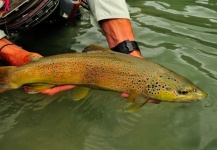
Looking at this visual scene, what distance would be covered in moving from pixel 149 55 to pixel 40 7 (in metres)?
1.21

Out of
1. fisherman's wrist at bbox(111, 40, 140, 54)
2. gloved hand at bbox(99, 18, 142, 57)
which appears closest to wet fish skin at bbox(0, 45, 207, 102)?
fisherman's wrist at bbox(111, 40, 140, 54)

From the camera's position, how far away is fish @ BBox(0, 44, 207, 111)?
1979 millimetres

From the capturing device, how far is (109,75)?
2.08 metres

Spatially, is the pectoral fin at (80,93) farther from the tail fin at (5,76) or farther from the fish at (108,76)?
the tail fin at (5,76)

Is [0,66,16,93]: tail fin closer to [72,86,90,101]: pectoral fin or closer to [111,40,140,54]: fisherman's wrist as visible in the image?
[72,86,90,101]: pectoral fin

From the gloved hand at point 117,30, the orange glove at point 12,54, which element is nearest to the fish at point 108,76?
the orange glove at point 12,54

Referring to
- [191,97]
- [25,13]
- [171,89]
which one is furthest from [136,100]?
[25,13]

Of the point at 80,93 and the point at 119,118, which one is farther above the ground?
the point at 80,93

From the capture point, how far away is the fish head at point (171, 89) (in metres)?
1.96

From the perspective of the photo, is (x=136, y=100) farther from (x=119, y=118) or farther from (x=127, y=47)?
(x=127, y=47)

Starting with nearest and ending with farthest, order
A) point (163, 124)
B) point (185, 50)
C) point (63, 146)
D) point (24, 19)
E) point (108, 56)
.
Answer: point (108, 56) → point (63, 146) → point (163, 124) → point (24, 19) → point (185, 50)

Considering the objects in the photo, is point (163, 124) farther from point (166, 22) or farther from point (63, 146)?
point (166, 22)

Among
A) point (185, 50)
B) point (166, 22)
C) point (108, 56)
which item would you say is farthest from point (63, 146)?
point (166, 22)

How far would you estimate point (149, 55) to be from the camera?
11.4 ft
